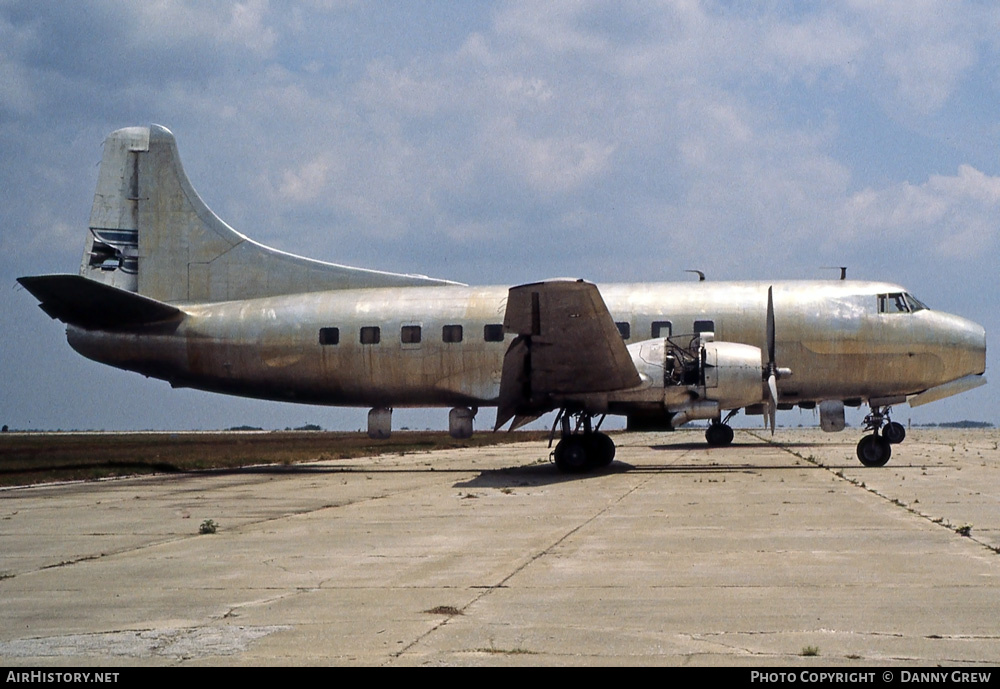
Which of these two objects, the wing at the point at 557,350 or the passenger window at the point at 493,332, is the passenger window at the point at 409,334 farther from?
the wing at the point at 557,350

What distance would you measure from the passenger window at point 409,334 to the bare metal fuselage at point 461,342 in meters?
0.07

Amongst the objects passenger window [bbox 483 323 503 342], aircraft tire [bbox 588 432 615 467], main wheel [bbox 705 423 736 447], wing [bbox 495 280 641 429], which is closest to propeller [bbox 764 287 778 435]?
wing [bbox 495 280 641 429]

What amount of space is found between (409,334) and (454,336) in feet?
3.75

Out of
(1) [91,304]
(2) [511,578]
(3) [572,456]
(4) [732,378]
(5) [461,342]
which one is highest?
(1) [91,304]

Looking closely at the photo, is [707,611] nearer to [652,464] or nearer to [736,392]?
[736,392]

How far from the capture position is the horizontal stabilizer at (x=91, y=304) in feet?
76.2

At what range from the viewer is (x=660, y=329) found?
23.5 m

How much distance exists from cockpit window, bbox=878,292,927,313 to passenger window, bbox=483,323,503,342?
8.98 m

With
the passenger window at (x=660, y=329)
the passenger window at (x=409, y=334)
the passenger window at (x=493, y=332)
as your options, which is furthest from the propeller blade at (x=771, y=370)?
the passenger window at (x=409, y=334)

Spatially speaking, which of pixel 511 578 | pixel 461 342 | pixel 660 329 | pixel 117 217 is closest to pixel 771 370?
pixel 660 329

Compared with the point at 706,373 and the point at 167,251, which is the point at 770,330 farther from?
the point at 167,251

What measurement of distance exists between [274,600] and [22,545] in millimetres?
5283

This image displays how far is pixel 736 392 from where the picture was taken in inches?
843
